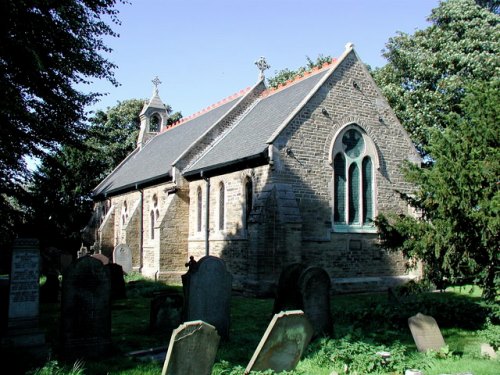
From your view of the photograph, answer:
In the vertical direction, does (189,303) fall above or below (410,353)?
above

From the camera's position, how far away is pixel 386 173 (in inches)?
739

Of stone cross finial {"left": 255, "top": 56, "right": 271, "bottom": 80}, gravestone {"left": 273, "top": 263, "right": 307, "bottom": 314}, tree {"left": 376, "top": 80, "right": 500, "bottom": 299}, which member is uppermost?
stone cross finial {"left": 255, "top": 56, "right": 271, "bottom": 80}

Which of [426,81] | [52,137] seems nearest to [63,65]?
[52,137]

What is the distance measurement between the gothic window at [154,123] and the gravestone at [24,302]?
28234mm

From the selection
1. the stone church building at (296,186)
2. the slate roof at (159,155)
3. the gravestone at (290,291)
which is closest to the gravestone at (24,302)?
the gravestone at (290,291)

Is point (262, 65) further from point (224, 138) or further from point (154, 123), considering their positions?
point (154, 123)

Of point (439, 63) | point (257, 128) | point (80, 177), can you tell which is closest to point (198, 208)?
point (257, 128)

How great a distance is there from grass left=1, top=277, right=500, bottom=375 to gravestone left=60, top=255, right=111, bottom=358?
282 mm

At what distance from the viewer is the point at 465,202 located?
28.9 feet

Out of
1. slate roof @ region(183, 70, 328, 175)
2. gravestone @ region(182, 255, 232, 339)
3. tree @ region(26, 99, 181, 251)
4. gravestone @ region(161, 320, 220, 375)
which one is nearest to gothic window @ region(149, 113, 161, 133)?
tree @ region(26, 99, 181, 251)

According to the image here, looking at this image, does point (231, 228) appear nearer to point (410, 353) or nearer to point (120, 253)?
point (120, 253)

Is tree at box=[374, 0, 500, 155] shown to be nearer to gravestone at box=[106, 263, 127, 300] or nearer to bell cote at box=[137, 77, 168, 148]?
bell cote at box=[137, 77, 168, 148]

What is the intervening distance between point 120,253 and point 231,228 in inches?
292

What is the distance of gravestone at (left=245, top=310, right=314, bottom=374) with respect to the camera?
20.9 ft
